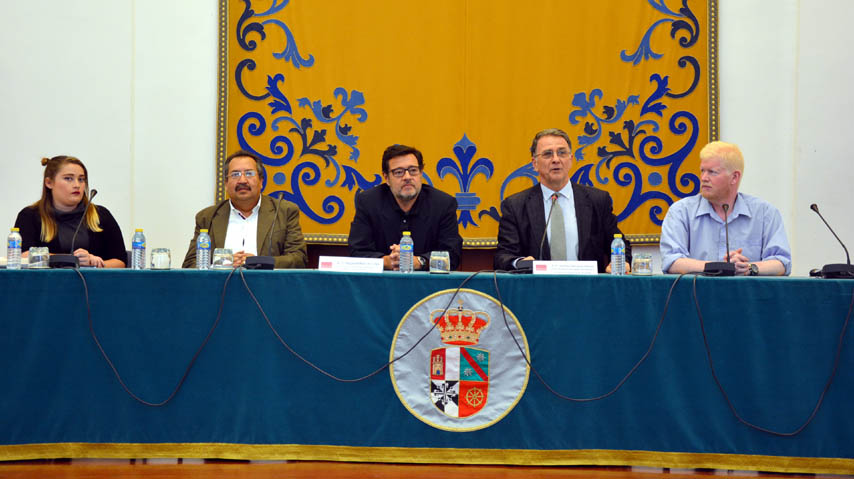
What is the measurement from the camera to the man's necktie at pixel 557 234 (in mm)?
3434

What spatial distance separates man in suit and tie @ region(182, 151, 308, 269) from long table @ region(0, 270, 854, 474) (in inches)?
36.1

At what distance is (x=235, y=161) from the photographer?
145 inches

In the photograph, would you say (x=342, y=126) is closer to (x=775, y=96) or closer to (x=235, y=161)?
(x=235, y=161)

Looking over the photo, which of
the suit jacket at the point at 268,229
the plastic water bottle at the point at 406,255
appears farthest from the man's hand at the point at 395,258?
the suit jacket at the point at 268,229

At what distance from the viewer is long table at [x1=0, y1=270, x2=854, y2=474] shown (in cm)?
257

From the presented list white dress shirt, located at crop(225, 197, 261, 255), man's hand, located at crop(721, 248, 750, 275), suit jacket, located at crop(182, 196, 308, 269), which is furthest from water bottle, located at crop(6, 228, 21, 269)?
man's hand, located at crop(721, 248, 750, 275)

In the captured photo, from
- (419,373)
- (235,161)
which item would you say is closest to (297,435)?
(419,373)

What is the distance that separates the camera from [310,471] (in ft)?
8.34

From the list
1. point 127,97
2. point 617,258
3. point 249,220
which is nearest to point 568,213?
point 617,258

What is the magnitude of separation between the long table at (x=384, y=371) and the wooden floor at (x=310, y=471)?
4 cm

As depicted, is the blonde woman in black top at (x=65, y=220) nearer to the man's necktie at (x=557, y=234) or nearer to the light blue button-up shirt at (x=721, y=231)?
the man's necktie at (x=557, y=234)

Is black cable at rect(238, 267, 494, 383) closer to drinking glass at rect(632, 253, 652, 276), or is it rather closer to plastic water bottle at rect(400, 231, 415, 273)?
plastic water bottle at rect(400, 231, 415, 273)

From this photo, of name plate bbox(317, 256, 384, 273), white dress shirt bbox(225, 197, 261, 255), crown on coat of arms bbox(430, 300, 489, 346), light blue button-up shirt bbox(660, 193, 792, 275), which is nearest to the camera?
crown on coat of arms bbox(430, 300, 489, 346)

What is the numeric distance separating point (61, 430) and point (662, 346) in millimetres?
2117
